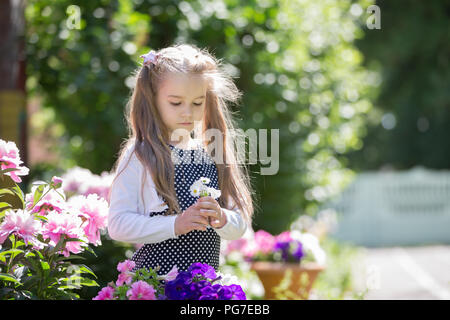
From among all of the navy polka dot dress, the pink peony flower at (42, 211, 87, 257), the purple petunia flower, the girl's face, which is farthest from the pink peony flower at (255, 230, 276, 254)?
the purple petunia flower

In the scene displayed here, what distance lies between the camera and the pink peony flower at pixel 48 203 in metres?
2.14

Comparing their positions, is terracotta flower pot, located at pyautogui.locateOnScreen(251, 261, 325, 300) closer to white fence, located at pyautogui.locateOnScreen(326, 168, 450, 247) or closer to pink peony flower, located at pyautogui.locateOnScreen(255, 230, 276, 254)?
pink peony flower, located at pyautogui.locateOnScreen(255, 230, 276, 254)

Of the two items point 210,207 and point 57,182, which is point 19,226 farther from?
point 210,207

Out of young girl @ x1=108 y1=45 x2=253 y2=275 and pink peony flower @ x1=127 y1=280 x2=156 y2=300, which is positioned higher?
young girl @ x1=108 y1=45 x2=253 y2=275

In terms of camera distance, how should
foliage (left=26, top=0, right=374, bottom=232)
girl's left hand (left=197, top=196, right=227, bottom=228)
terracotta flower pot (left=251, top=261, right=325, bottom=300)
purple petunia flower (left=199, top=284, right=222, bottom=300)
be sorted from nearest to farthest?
purple petunia flower (left=199, top=284, right=222, bottom=300), girl's left hand (left=197, top=196, right=227, bottom=228), terracotta flower pot (left=251, top=261, right=325, bottom=300), foliage (left=26, top=0, right=374, bottom=232)

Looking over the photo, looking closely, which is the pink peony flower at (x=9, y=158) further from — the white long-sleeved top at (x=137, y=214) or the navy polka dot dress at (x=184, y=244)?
the navy polka dot dress at (x=184, y=244)

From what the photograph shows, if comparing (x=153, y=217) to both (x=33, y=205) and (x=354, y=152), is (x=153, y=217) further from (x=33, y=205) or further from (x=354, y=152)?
(x=354, y=152)

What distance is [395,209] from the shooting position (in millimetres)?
12570

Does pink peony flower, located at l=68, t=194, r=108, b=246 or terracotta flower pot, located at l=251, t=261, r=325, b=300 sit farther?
terracotta flower pot, located at l=251, t=261, r=325, b=300

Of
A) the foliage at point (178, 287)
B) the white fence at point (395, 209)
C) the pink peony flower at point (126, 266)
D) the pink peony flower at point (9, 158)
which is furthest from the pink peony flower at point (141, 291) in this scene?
the white fence at point (395, 209)

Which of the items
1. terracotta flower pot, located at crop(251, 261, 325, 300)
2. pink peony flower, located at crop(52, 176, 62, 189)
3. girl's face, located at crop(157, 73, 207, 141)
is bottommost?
terracotta flower pot, located at crop(251, 261, 325, 300)

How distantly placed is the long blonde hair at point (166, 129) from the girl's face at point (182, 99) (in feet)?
0.09

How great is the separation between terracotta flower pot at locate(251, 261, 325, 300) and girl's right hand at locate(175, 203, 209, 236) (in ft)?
7.92

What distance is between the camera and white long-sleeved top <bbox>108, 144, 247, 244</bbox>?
78.3 inches
